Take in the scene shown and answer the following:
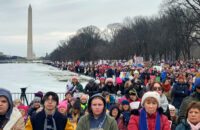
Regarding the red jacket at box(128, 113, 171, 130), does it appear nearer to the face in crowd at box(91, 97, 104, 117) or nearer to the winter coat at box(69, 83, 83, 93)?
the face in crowd at box(91, 97, 104, 117)

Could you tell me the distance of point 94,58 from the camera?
84.2 m

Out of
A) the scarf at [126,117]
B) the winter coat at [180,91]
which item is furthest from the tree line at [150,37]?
the scarf at [126,117]

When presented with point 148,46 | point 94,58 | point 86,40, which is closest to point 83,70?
point 148,46

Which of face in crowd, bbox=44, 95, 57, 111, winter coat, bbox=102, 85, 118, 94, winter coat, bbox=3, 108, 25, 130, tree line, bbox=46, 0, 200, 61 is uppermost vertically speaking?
tree line, bbox=46, 0, 200, 61

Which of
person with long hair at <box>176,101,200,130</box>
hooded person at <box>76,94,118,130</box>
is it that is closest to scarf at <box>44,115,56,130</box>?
hooded person at <box>76,94,118,130</box>

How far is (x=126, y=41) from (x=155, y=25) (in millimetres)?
8783

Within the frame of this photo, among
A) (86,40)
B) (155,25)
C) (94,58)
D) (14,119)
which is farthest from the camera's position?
(86,40)

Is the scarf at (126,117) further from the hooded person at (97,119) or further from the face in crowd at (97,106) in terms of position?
the face in crowd at (97,106)

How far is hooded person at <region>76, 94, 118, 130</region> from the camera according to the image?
372cm

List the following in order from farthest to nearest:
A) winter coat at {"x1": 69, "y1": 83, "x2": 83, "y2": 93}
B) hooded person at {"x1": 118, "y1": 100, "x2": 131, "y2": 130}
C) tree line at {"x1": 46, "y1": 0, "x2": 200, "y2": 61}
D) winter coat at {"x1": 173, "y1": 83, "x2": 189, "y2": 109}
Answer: tree line at {"x1": 46, "y1": 0, "x2": 200, "y2": 61}
winter coat at {"x1": 69, "y1": 83, "x2": 83, "y2": 93}
winter coat at {"x1": 173, "y1": 83, "x2": 189, "y2": 109}
hooded person at {"x1": 118, "y1": 100, "x2": 131, "y2": 130}

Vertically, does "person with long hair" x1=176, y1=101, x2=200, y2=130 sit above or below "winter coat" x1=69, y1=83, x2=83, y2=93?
above

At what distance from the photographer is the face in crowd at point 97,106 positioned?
3740mm

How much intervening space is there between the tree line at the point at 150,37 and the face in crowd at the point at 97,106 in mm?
28679

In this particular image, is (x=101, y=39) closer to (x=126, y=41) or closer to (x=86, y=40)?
(x=86, y=40)
